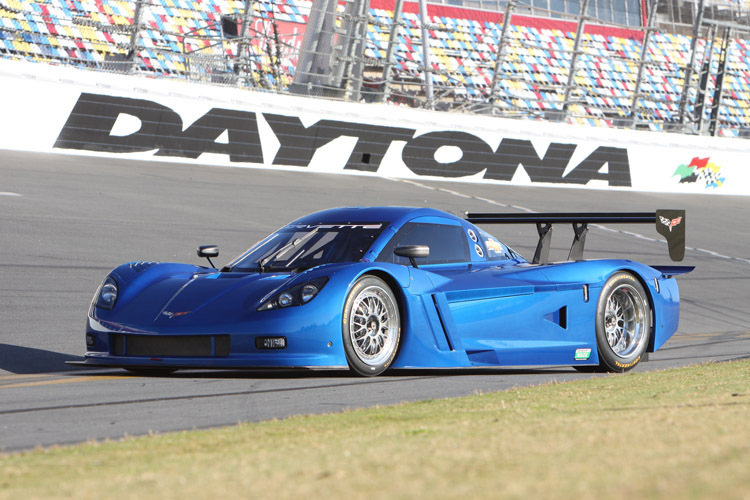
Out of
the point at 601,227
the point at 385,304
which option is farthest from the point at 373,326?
the point at 601,227

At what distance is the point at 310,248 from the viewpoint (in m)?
7.12

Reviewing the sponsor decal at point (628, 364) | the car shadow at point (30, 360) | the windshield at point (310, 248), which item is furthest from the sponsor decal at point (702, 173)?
the car shadow at point (30, 360)

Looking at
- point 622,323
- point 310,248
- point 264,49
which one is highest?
point 264,49

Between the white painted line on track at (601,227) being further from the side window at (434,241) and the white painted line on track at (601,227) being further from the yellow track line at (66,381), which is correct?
the yellow track line at (66,381)

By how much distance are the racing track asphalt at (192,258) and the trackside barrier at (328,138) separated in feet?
2.05

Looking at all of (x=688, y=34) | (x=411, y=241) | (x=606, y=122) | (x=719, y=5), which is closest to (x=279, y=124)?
(x=606, y=122)

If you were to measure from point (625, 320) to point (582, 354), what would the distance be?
65cm

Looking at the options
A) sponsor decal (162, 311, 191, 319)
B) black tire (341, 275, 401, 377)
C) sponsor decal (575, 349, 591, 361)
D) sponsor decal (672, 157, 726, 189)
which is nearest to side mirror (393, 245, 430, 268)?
black tire (341, 275, 401, 377)

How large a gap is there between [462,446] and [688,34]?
50098mm

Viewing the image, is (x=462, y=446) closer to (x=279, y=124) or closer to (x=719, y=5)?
(x=279, y=124)

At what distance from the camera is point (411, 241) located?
7176 mm

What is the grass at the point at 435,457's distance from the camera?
2.64m

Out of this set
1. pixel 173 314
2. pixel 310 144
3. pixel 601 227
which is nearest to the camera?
pixel 173 314

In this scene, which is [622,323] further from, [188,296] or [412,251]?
[188,296]
